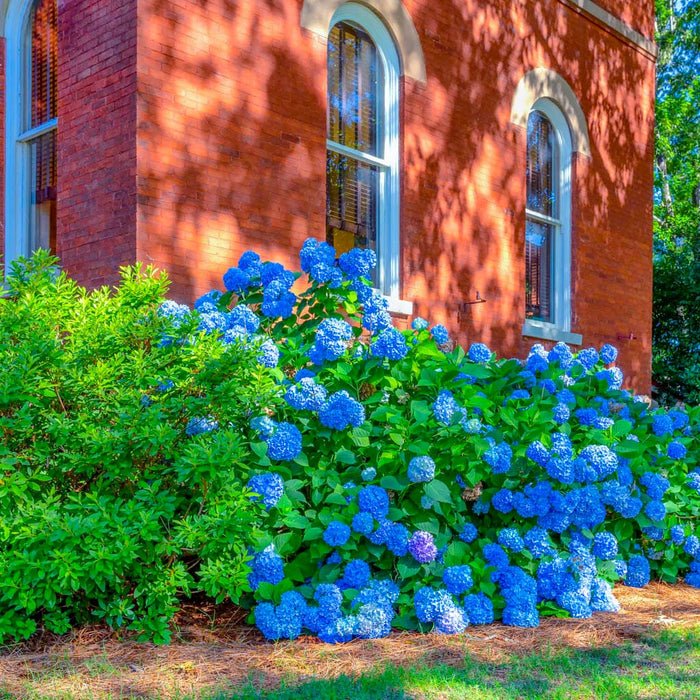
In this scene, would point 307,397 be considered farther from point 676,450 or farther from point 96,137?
point 96,137

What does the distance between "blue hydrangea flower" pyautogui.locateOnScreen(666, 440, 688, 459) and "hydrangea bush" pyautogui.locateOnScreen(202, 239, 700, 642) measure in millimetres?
161

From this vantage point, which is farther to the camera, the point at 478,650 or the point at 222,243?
the point at 222,243

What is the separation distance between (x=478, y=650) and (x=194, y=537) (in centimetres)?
134

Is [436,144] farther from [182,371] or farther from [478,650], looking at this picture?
[478,650]

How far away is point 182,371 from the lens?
157 inches

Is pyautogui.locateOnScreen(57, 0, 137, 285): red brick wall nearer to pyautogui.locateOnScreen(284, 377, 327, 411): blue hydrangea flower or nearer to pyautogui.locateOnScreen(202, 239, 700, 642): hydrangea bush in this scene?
pyautogui.locateOnScreen(202, 239, 700, 642): hydrangea bush

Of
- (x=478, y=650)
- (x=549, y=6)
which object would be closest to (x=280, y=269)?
(x=478, y=650)

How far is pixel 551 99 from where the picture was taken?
32.3 ft

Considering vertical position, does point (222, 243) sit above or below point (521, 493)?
above

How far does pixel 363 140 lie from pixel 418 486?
4381mm

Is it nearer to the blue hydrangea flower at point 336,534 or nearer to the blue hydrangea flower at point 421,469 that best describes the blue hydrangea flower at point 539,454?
the blue hydrangea flower at point 421,469

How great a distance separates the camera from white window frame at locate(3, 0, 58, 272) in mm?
6770

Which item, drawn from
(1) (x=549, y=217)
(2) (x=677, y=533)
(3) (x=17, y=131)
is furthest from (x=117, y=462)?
(1) (x=549, y=217)

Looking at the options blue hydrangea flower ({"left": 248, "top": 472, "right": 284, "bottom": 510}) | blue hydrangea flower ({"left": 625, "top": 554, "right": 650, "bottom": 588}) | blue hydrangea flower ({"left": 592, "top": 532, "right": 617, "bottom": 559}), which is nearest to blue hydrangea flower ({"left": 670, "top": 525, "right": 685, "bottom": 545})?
blue hydrangea flower ({"left": 625, "top": 554, "right": 650, "bottom": 588})
